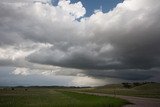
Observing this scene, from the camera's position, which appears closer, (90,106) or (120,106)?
(90,106)

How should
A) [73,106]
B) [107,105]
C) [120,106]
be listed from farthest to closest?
[120,106], [107,105], [73,106]

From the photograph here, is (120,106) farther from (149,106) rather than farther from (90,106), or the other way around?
(90,106)

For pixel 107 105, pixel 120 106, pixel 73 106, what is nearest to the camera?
pixel 73 106

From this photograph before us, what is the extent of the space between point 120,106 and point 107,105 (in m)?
3.81

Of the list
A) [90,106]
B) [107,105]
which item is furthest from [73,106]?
[107,105]

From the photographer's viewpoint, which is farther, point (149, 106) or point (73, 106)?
point (149, 106)

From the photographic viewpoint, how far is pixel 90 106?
4203 centimetres

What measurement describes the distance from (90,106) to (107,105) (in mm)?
3714

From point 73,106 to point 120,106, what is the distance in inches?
364

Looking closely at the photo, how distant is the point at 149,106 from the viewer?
46656mm

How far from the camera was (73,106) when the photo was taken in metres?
42.0

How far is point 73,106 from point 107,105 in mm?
5624

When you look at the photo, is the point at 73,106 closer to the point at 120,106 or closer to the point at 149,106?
the point at 120,106

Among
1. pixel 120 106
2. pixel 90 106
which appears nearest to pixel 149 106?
pixel 120 106
